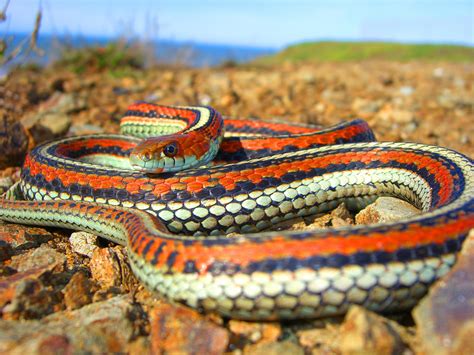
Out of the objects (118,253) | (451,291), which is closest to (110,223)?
(118,253)

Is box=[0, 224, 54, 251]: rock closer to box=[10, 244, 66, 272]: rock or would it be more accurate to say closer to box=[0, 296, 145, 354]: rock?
box=[10, 244, 66, 272]: rock

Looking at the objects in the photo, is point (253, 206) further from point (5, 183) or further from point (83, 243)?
point (5, 183)

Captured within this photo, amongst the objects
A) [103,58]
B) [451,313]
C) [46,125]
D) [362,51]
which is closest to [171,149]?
[451,313]

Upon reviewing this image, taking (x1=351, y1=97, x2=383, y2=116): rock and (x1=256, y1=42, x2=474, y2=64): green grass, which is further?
(x1=256, y1=42, x2=474, y2=64): green grass

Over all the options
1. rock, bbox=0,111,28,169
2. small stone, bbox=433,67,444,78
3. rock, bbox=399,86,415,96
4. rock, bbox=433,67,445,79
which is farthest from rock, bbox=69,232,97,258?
small stone, bbox=433,67,444,78

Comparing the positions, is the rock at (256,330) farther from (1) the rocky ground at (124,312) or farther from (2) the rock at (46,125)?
(2) the rock at (46,125)

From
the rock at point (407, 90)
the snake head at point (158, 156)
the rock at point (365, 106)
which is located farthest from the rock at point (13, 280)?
the rock at point (407, 90)

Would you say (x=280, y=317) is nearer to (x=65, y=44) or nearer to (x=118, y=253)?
(x=118, y=253)

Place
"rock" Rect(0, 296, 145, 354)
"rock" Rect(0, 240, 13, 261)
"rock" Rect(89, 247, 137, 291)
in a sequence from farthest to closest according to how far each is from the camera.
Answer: "rock" Rect(0, 240, 13, 261) < "rock" Rect(89, 247, 137, 291) < "rock" Rect(0, 296, 145, 354)
